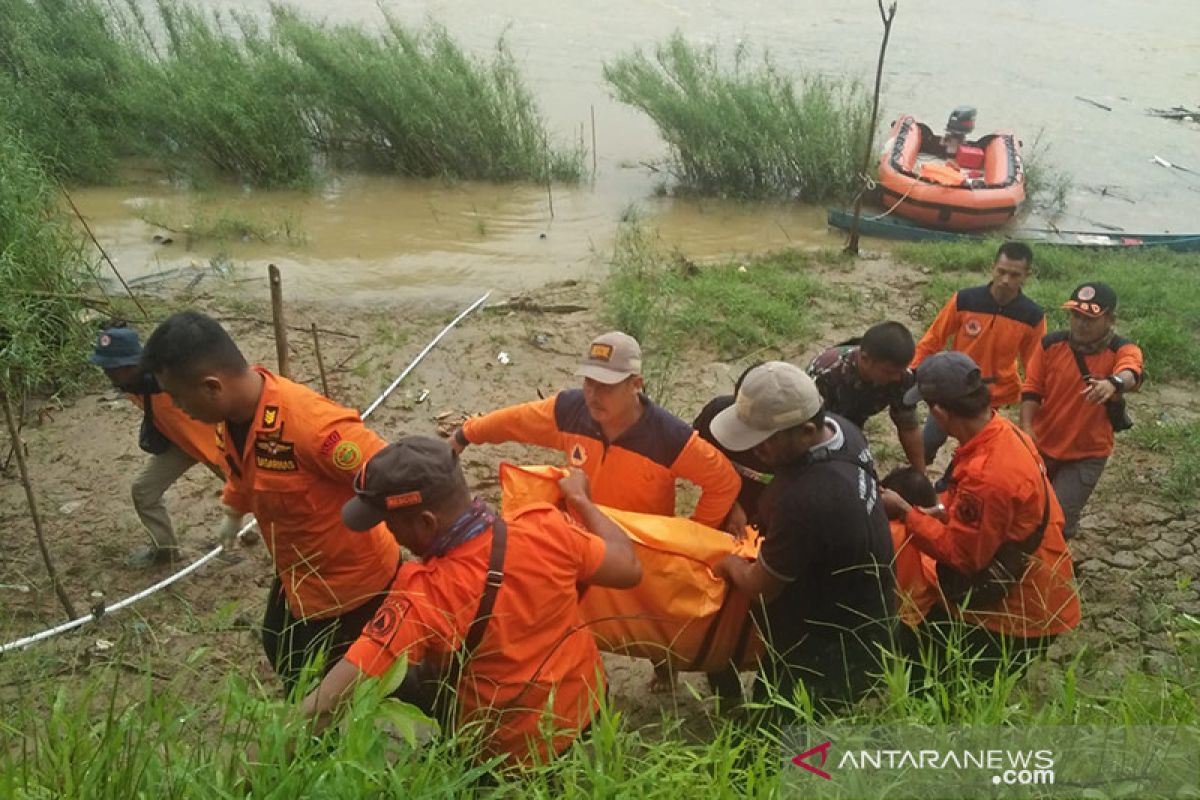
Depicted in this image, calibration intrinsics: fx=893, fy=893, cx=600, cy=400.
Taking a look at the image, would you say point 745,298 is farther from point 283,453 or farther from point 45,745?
point 45,745

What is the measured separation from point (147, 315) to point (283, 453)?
463cm

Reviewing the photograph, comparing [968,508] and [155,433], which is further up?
[968,508]

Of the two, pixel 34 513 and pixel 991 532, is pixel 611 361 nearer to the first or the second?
pixel 991 532

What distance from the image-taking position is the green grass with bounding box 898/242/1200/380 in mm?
6832

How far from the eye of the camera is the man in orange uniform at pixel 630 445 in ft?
10.2

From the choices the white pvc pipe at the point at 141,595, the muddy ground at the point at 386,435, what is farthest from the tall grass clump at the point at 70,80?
the white pvc pipe at the point at 141,595

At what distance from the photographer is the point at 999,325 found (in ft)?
14.9

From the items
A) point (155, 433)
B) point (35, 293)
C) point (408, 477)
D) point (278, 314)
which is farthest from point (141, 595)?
point (408, 477)

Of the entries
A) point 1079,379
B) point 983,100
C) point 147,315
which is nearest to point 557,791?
point 1079,379

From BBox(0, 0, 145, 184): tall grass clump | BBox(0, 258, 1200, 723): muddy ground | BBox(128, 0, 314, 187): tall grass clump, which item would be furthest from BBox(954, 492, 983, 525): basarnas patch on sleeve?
BBox(0, 0, 145, 184): tall grass clump

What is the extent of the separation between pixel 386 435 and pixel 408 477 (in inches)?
143

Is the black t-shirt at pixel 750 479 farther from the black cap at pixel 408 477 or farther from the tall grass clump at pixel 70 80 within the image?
the tall grass clump at pixel 70 80

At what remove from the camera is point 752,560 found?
111 inches

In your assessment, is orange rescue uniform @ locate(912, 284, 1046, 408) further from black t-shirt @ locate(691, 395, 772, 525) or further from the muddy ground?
black t-shirt @ locate(691, 395, 772, 525)
